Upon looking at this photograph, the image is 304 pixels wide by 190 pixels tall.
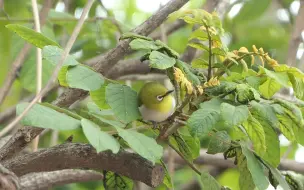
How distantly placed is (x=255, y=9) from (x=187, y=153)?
0.83 metres

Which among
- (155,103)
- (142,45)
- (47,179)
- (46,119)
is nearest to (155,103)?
(155,103)

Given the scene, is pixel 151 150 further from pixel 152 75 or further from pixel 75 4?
pixel 75 4

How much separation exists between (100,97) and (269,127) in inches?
9.6

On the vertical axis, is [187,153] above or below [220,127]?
above

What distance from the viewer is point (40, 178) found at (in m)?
1.23

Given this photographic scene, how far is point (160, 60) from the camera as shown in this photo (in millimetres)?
851

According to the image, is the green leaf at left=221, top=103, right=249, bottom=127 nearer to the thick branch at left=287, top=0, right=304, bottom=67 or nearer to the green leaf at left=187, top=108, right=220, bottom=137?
the green leaf at left=187, top=108, right=220, bottom=137

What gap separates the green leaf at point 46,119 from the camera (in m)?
0.77

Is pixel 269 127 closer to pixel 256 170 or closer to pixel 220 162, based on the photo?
pixel 256 170

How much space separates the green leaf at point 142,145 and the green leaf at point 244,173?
0.22 m

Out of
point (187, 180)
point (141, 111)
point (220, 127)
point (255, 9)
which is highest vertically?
point (141, 111)

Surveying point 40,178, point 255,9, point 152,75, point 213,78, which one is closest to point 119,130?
point 213,78

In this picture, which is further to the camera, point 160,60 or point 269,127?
point 269,127

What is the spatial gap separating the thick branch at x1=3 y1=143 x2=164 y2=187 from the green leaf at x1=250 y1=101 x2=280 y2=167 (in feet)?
0.53
